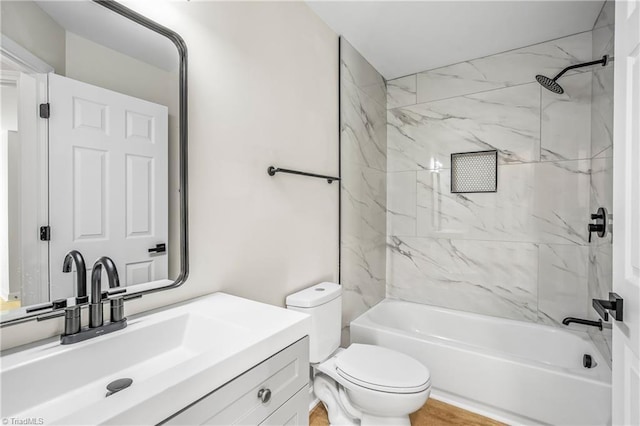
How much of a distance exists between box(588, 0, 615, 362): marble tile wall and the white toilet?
1.14 meters

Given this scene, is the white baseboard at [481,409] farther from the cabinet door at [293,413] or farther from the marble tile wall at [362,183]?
the cabinet door at [293,413]

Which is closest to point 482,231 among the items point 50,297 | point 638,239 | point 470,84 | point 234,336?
point 470,84

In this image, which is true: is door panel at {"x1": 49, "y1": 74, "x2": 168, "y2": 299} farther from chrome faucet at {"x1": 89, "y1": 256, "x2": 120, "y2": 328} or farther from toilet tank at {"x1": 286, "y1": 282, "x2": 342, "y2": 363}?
toilet tank at {"x1": 286, "y1": 282, "x2": 342, "y2": 363}

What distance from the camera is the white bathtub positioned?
161 centimetres

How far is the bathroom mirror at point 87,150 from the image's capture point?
810 mm

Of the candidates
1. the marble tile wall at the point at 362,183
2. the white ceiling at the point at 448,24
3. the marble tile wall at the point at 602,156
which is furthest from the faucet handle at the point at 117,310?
the marble tile wall at the point at 602,156

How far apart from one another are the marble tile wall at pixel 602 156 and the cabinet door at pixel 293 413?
1.66 meters

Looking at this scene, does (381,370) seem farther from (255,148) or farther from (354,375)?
(255,148)

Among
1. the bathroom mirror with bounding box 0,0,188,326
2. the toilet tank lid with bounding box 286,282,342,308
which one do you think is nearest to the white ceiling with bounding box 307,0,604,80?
the bathroom mirror with bounding box 0,0,188,326

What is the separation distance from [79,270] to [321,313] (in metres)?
1.12

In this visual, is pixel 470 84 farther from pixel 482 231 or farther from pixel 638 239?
pixel 638 239

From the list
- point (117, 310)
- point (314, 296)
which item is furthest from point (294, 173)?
point (117, 310)

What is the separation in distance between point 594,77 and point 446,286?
5.81 ft

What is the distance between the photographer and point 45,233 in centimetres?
87
